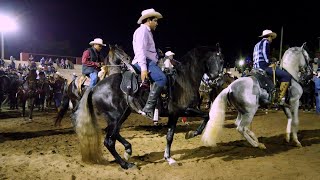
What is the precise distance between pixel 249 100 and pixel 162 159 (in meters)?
2.97

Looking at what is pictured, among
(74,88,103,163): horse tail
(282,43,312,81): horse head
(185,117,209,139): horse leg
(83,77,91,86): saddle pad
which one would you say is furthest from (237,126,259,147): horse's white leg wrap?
→ (83,77,91,86): saddle pad

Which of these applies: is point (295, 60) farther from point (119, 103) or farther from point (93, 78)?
point (93, 78)

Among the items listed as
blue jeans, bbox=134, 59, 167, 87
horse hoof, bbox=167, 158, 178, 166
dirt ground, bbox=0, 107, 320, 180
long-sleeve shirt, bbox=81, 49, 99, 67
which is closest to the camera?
dirt ground, bbox=0, 107, 320, 180

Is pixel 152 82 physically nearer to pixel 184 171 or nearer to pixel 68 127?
pixel 184 171

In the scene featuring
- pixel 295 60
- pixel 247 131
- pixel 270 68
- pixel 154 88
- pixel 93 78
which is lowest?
pixel 247 131

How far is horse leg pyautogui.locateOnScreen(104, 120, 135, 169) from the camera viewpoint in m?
6.96

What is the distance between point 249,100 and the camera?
28.8ft

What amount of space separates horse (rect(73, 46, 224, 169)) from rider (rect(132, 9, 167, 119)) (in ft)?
1.45

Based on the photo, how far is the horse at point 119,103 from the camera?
7145mm

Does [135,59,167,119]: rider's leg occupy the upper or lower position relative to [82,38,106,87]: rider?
lower

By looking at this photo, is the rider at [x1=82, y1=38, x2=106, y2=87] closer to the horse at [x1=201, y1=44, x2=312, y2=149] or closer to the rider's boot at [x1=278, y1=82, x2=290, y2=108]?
the horse at [x1=201, y1=44, x2=312, y2=149]

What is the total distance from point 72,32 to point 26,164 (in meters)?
53.7

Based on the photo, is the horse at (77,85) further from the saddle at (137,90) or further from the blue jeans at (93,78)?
the saddle at (137,90)

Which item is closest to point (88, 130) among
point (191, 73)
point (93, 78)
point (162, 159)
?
point (162, 159)
